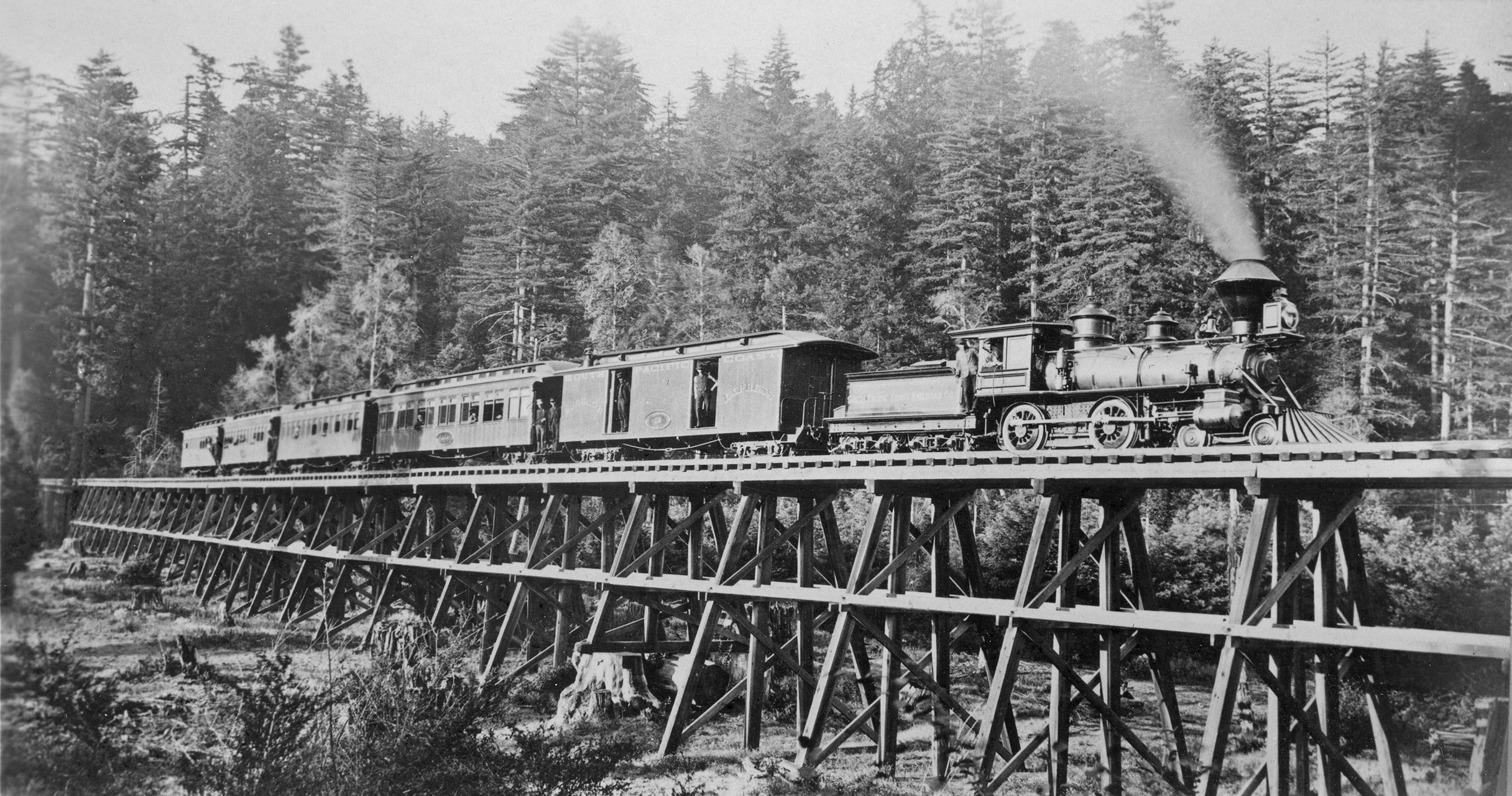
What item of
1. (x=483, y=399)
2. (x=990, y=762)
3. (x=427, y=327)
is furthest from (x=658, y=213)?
(x=990, y=762)

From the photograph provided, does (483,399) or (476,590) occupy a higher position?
(483,399)

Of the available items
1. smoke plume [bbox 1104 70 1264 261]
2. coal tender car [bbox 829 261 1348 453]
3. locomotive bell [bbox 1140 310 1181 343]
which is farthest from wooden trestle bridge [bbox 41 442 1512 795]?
smoke plume [bbox 1104 70 1264 261]

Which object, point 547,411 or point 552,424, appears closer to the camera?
point 552,424

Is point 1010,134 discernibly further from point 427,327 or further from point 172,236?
point 172,236

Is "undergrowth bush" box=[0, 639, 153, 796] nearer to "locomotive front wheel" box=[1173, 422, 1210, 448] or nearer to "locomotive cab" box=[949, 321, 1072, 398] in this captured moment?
"locomotive cab" box=[949, 321, 1072, 398]

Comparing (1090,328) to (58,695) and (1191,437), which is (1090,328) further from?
(58,695)

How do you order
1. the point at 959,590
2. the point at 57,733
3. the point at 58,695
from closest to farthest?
the point at 57,733 < the point at 58,695 < the point at 959,590

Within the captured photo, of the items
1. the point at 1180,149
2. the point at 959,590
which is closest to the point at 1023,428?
the point at 959,590

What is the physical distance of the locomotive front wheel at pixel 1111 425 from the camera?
14.0m

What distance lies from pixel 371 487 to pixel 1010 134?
21670 mm

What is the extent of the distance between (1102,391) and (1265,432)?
2.31 meters

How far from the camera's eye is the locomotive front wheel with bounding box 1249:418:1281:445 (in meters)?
12.2

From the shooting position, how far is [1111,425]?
562 inches

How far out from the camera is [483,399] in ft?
83.6
